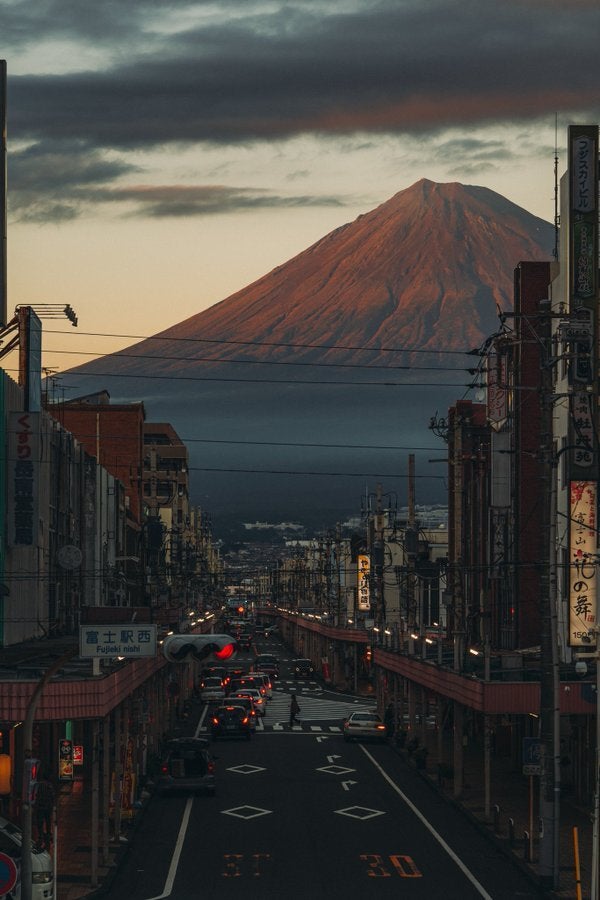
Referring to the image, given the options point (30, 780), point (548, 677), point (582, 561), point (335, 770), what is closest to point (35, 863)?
point (30, 780)

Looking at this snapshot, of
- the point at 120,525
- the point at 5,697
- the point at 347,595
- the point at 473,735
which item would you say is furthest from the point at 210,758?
the point at 347,595

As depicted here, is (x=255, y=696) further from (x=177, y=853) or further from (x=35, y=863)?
(x=35, y=863)

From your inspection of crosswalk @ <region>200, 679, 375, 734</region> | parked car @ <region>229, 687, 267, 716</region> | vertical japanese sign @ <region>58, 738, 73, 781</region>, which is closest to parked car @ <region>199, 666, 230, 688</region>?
crosswalk @ <region>200, 679, 375, 734</region>

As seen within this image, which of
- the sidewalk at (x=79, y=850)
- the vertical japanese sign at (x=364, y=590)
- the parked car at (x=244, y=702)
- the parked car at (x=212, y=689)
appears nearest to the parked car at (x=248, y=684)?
the parked car at (x=212, y=689)

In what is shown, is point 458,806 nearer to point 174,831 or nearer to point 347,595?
point 174,831

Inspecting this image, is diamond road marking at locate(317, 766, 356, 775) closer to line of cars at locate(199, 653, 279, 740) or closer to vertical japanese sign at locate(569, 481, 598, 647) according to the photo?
line of cars at locate(199, 653, 279, 740)

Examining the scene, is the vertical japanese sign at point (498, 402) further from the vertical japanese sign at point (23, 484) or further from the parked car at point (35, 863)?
the parked car at point (35, 863)
